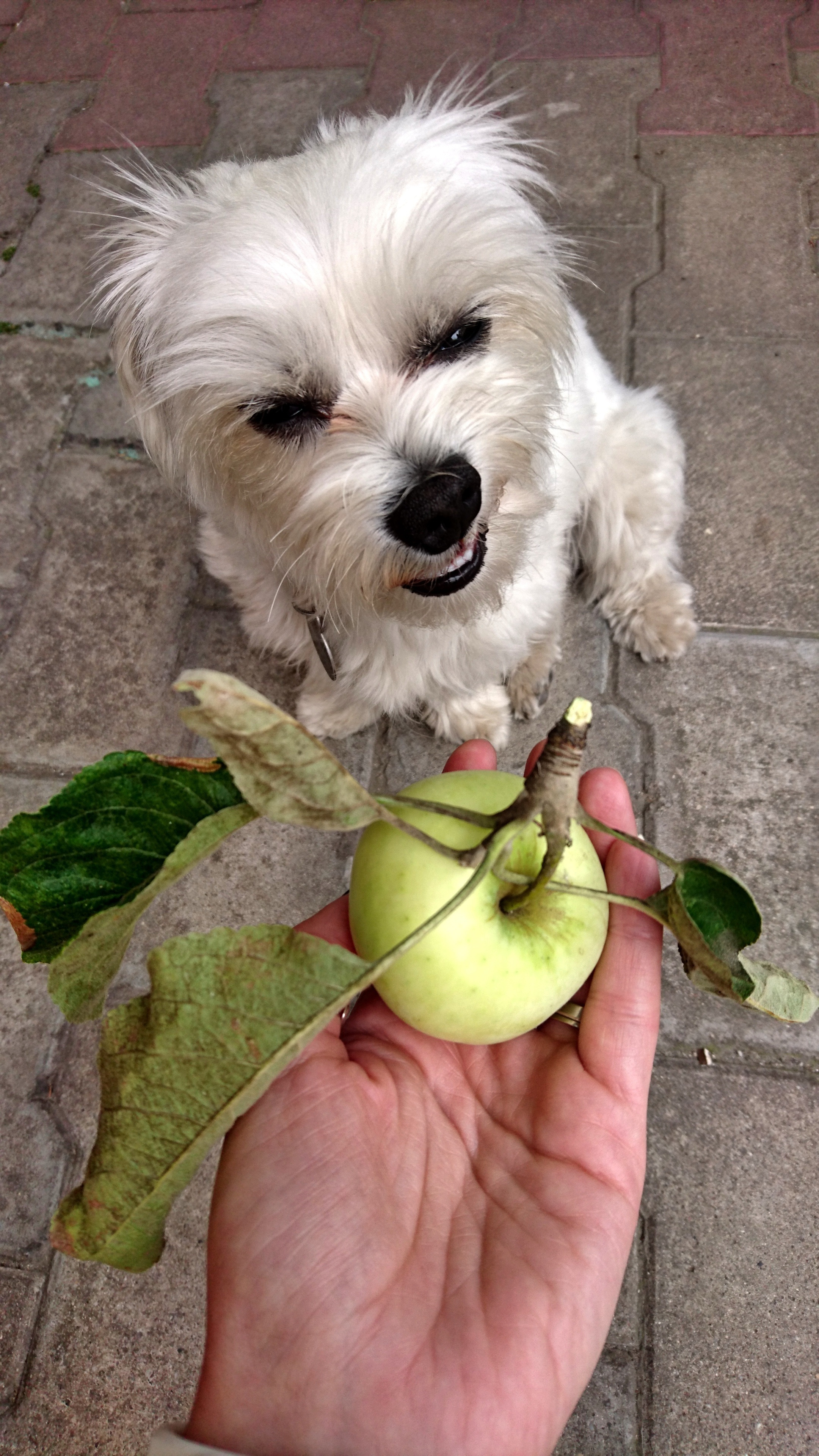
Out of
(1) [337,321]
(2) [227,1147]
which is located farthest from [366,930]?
(1) [337,321]

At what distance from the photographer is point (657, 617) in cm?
208

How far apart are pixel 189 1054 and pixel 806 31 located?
11.5 feet

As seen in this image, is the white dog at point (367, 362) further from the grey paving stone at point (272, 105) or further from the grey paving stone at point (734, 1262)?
the grey paving stone at point (272, 105)

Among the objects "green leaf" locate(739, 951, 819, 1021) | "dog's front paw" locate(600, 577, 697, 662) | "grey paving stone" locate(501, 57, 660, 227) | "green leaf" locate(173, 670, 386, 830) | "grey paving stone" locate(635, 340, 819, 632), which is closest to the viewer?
"green leaf" locate(173, 670, 386, 830)

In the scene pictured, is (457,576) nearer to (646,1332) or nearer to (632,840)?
(632,840)

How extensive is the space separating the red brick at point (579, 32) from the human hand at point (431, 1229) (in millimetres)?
2893

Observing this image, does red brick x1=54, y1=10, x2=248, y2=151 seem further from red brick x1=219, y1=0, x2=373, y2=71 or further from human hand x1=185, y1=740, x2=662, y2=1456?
human hand x1=185, y1=740, x2=662, y2=1456

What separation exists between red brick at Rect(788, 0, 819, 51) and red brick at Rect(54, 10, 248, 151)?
184 centimetres

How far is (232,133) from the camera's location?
2.96 meters

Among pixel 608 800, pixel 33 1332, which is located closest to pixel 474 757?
pixel 608 800

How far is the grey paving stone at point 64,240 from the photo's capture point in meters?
2.78

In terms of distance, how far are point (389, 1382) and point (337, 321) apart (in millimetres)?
1317

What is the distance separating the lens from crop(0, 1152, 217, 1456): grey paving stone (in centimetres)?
163

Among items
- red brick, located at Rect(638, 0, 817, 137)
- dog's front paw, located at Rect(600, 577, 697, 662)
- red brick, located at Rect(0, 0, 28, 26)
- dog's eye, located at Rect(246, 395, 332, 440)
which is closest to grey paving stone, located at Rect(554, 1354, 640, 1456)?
dog's front paw, located at Rect(600, 577, 697, 662)
